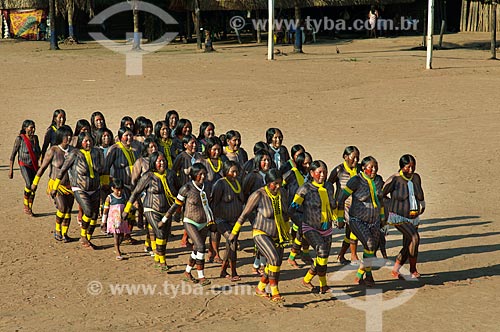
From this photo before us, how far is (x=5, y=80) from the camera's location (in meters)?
29.5

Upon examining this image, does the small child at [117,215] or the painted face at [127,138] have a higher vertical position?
the painted face at [127,138]

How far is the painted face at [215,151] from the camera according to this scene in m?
13.2

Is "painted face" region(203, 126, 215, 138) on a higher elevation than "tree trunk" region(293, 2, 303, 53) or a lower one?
lower

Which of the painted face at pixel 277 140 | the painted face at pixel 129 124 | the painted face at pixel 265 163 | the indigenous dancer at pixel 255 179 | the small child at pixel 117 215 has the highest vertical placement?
the painted face at pixel 129 124

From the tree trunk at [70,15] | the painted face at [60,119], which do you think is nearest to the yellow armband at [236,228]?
the painted face at [60,119]

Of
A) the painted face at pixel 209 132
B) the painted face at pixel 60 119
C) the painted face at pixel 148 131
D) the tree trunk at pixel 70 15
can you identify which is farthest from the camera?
the tree trunk at pixel 70 15

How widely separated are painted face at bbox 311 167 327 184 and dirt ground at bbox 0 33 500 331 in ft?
4.62

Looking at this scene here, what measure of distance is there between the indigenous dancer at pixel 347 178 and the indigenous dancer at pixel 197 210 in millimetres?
1864

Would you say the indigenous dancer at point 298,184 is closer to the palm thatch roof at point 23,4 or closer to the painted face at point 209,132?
the painted face at point 209,132

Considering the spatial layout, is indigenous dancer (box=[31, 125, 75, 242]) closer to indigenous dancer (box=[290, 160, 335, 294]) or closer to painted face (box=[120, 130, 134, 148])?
painted face (box=[120, 130, 134, 148])

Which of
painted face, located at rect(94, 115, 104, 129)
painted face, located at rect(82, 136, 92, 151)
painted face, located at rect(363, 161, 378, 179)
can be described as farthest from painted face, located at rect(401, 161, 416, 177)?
painted face, located at rect(94, 115, 104, 129)

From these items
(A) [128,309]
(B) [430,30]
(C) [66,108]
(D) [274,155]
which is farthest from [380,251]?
(B) [430,30]

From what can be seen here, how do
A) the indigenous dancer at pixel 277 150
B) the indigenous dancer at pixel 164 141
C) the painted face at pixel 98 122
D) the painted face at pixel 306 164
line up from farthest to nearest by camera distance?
1. the painted face at pixel 98 122
2. the indigenous dancer at pixel 164 141
3. the indigenous dancer at pixel 277 150
4. the painted face at pixel 306 164

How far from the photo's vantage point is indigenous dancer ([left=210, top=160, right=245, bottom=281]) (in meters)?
12.2
